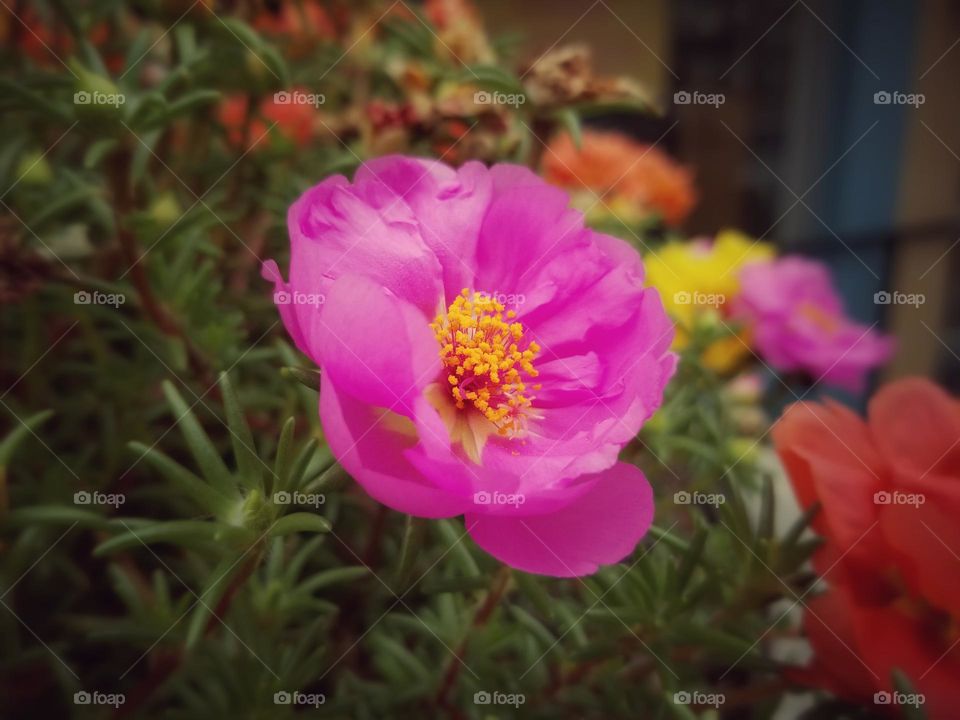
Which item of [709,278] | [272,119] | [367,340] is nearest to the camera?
[367,340]

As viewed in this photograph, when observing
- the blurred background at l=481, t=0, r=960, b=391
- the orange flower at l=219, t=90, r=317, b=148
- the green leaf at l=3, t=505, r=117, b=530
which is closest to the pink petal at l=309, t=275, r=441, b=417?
the green leaf at l=3, t=505, r=117, b=530

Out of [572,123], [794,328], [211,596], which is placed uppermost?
[572,123]

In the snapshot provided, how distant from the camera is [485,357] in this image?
33 centimetres

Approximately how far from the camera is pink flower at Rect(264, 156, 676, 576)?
0.78 feet

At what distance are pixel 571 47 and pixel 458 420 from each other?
0.97 feet

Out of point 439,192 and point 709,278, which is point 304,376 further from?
point 709,278

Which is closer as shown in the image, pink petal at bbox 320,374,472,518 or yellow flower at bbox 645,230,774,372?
pink petal at bbox 320,374,472,518

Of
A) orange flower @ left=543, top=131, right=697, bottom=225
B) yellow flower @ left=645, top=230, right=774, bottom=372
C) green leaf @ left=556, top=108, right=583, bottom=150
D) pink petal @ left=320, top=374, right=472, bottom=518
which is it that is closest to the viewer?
pink petal @ left=320, top=374, right=472, bottom=518

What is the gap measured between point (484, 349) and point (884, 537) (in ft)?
0.63

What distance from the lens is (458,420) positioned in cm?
33

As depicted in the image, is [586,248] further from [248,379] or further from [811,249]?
[811,249]

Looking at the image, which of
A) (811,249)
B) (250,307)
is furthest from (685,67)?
(250,307)

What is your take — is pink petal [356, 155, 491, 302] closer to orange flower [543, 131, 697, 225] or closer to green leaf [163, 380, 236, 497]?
green leaf [163, 380, 236, 497]

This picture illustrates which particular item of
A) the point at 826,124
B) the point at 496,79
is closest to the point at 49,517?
the point at 496,79
